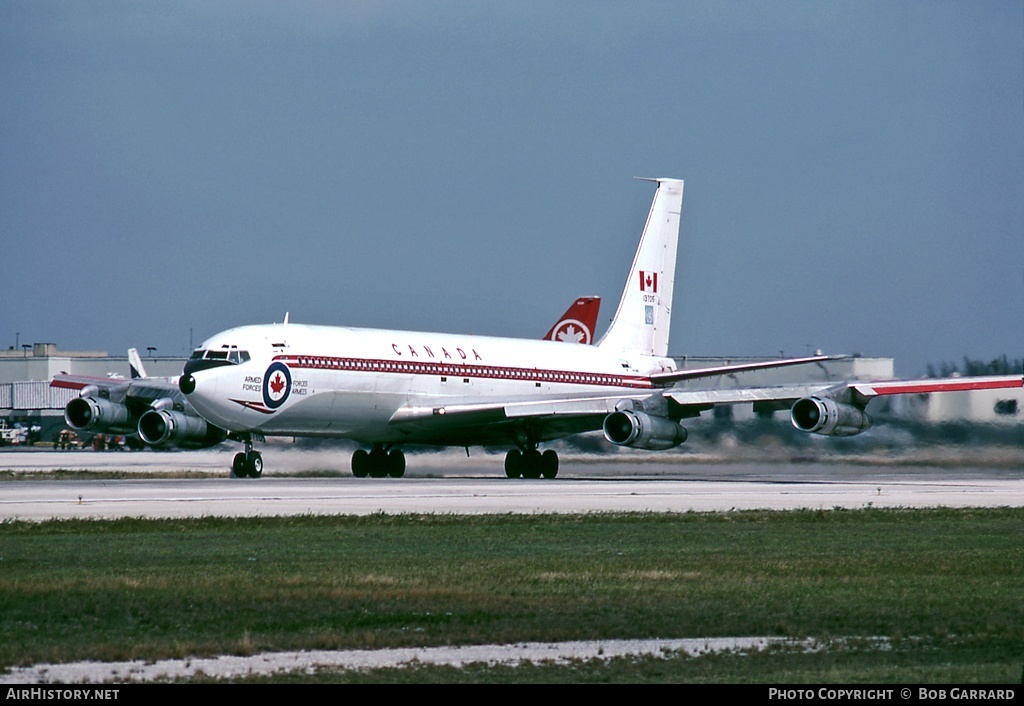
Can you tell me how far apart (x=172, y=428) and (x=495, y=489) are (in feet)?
44.1

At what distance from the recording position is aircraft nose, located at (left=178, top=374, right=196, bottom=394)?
148 feet

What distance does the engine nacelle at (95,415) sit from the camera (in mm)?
51438

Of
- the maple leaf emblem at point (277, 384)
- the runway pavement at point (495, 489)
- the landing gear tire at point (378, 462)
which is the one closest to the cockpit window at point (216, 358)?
the maple leaf emblem at point (277, 384)

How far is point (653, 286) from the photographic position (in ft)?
204

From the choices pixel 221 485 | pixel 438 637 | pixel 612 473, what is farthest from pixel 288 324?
pixel 438 637

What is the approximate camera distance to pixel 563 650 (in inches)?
538

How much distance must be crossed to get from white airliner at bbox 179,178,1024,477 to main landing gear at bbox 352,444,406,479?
4 cm

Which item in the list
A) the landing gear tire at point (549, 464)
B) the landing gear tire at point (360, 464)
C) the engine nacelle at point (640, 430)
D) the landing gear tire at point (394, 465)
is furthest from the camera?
the landing gear tire at point (549, 464)

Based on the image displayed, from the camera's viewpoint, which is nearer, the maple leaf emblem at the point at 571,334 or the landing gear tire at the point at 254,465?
the landing gear tire at the point at 254,465

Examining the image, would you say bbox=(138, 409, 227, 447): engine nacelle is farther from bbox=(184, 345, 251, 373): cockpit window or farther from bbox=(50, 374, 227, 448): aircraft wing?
bbox=(184, 345, 251, 373): cockpit window

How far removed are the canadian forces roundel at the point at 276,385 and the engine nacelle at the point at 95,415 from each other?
833 cm

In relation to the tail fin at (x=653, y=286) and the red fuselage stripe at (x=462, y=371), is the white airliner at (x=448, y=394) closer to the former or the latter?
the red fuselage stripe at (x=462, y=371)

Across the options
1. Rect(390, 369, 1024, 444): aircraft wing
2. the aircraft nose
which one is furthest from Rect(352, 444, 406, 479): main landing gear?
the aircraft nose
